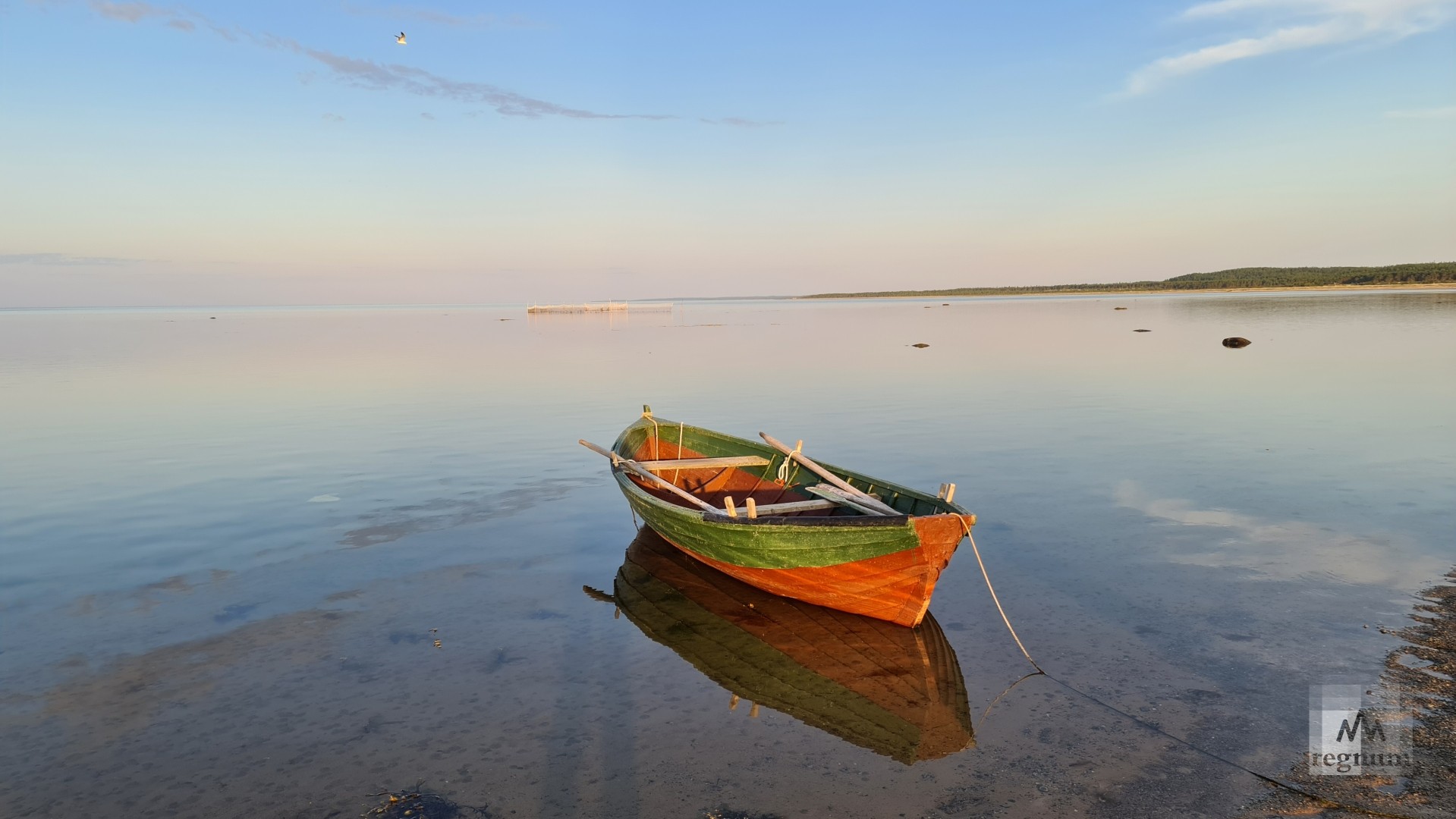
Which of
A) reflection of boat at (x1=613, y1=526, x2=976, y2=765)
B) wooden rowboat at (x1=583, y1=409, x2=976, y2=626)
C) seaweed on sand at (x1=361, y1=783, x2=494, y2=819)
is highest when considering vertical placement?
wooden rowboat at (x1=583, y1=409, x2=976, y2=626)

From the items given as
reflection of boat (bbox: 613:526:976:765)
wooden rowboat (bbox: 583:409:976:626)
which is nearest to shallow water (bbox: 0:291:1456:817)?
reflection of boat (bbox: 613:526:976:765)

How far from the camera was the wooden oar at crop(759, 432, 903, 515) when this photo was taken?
11367 millimetres

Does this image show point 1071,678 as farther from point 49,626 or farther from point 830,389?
point 830,389

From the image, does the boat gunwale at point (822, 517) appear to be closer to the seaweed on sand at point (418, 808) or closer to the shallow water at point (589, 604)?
the shallow water at point (589, 604)

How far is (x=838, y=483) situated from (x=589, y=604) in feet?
13.5

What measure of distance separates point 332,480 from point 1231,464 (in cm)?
2001

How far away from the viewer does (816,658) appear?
9.45 m

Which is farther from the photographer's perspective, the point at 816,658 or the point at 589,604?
the point at 589,604

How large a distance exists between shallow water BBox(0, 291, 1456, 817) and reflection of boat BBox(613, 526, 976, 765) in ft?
1.00

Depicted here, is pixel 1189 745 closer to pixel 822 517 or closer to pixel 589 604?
pixel 822 517

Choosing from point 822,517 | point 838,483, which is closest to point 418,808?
point 822,517

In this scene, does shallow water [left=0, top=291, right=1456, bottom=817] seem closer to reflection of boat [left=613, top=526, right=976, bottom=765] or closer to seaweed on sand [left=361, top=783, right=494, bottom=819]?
seaweed on sand [left=361, top=783, right=494, bottom=819]

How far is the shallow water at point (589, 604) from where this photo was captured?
698cm

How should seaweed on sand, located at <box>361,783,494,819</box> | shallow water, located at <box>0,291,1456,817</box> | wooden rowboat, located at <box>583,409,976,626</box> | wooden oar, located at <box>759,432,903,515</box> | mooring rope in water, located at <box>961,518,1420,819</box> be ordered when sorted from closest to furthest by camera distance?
mooring rope in water, located at <box>961,518,1420,819</box> < seaweed on sand, located at <box>361,783,494,819</box> < shallow water, located at <box>0,291,1456,817</box> < wooden rowboat, located at <box>583,409,976,626</box> < wooden oar, located at <box>759,432,903,515</box>
